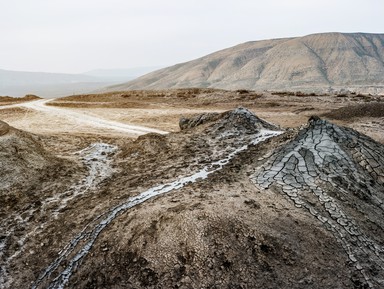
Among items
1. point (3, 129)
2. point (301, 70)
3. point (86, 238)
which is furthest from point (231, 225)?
point (301, 70)

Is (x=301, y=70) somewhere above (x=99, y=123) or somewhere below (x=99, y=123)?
below

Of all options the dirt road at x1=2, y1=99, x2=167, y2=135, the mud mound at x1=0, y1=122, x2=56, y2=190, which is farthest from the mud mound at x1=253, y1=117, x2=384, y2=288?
the dirt road at x1=2, y1=99, x2=167, y2=135

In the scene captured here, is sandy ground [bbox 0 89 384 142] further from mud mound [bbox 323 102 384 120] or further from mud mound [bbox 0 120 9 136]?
mud mound [bbox 0 120 9 136]

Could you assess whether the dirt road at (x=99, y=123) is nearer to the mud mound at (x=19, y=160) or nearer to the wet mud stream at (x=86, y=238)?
the mud mound at (x=19, y=160)

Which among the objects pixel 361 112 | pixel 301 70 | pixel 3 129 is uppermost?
pixel 3 129

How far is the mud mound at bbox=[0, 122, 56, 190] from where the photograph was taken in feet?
30.6

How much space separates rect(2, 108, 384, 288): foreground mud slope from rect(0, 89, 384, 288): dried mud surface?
23 mm

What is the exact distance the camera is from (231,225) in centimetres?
598

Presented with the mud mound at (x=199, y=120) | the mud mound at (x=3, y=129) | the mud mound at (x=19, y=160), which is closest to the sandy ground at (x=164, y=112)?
the mud mound at (x=199, y=120)

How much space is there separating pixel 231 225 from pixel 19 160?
7125mm

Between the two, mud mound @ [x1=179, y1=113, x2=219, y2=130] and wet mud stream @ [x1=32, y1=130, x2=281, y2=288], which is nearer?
wet mud stream @ [x1=32, y1=130, x2=281, y2=288]

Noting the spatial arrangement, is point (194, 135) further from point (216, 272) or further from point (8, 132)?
point (216, 272)

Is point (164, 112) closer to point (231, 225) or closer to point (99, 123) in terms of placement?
point (99, 123)

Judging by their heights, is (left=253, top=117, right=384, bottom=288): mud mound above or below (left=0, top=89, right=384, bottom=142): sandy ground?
above
